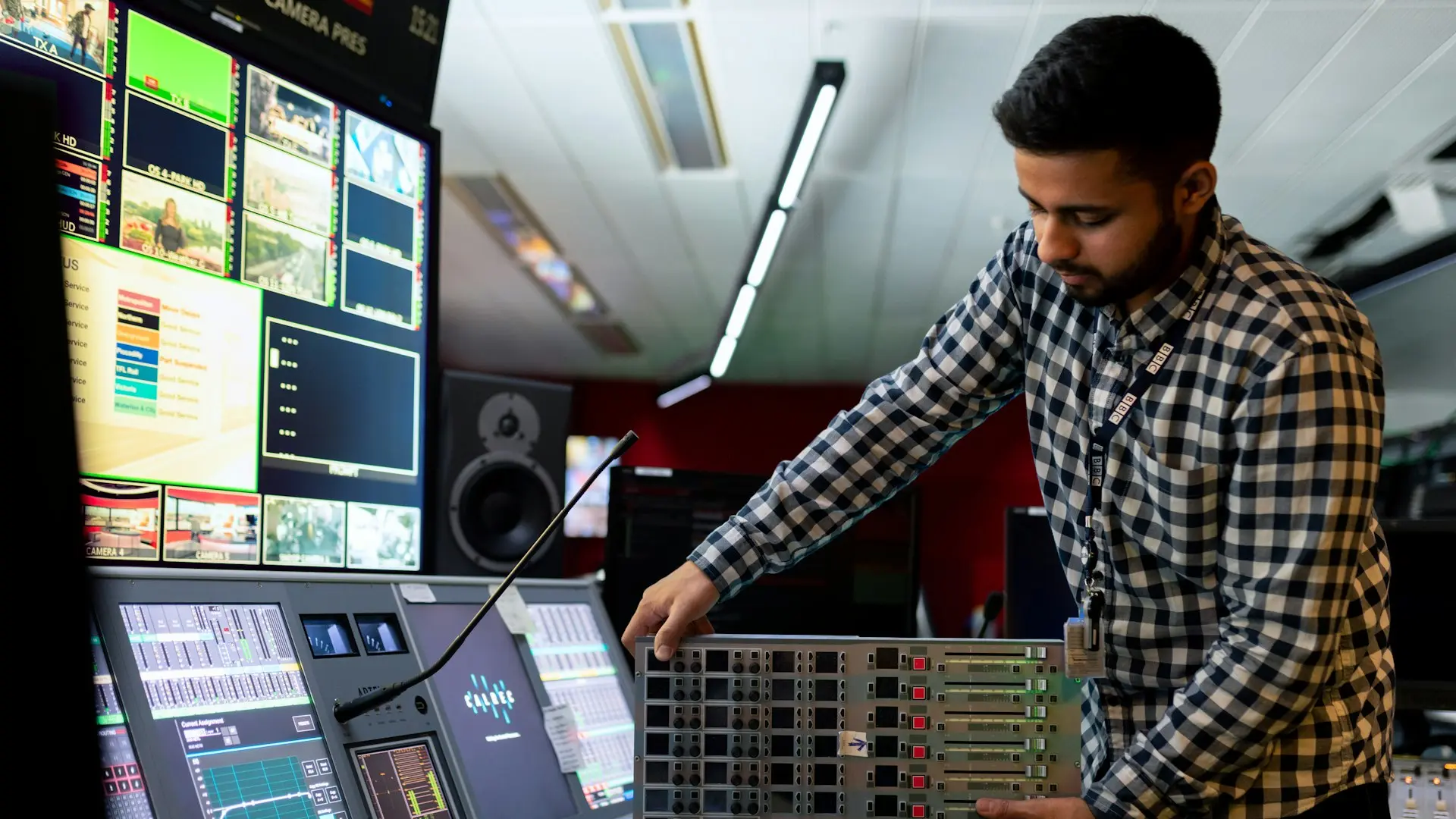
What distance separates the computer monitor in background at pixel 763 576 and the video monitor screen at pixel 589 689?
0.21 metres

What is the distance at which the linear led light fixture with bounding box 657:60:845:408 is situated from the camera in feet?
14.8

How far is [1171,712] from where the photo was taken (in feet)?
3.57

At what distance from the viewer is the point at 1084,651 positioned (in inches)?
46.6

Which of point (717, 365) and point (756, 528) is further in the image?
point (717, 365)

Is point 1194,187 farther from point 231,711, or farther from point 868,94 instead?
point 868,94

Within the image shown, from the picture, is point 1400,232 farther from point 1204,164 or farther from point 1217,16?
point 1204,164

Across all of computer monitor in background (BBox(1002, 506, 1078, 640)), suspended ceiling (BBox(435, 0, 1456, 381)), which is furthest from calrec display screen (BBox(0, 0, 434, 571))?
suspended ceiling (BBox(435, 0, 1456, 381))

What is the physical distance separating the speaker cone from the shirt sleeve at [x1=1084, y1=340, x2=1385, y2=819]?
58.5 inches

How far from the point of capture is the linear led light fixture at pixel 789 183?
4520 mm

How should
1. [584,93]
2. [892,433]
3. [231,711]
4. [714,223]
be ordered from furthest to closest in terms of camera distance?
[714,223]
[584,93]
[892,433]
[231,711]

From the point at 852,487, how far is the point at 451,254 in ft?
20.7

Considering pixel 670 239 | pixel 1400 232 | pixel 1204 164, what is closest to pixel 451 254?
pixel 670 239

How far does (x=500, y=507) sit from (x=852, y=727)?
135 centimetres

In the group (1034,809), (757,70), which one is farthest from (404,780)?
(757,70)
